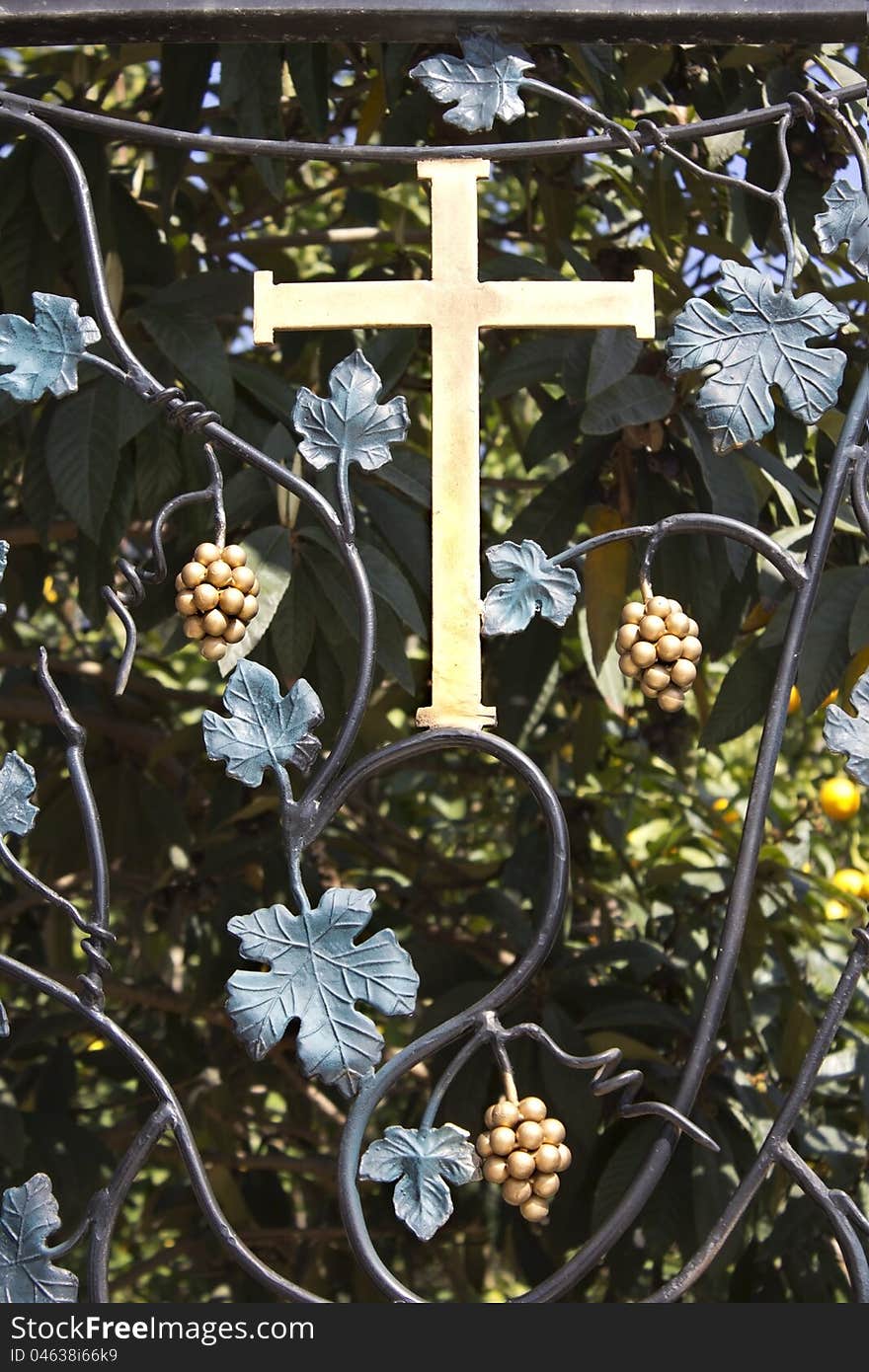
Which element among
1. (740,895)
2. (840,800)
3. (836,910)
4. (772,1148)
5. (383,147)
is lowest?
(836,910)

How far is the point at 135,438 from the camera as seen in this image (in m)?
1.85

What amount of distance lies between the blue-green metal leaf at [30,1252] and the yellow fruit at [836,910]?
72.5 inches

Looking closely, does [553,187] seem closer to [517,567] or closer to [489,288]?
[489,288]

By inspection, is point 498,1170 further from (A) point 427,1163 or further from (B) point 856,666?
(B) point 856,666

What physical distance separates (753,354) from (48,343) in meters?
0.47

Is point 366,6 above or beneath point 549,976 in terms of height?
above

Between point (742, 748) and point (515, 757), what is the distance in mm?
2790

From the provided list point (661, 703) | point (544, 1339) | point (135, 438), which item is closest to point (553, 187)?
point (135, 438)

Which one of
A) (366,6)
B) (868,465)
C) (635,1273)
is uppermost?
(366,6)

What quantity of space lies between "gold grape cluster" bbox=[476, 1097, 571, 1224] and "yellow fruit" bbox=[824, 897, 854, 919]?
177 centimetres

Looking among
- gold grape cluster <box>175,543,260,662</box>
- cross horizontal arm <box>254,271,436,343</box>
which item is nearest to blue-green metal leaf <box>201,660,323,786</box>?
gold grape cluster <box>175,543,260,662</box>

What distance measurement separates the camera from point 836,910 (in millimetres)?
2826

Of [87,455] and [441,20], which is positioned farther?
[87,455]

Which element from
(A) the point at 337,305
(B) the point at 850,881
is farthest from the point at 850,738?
(B) the point at 850,881
